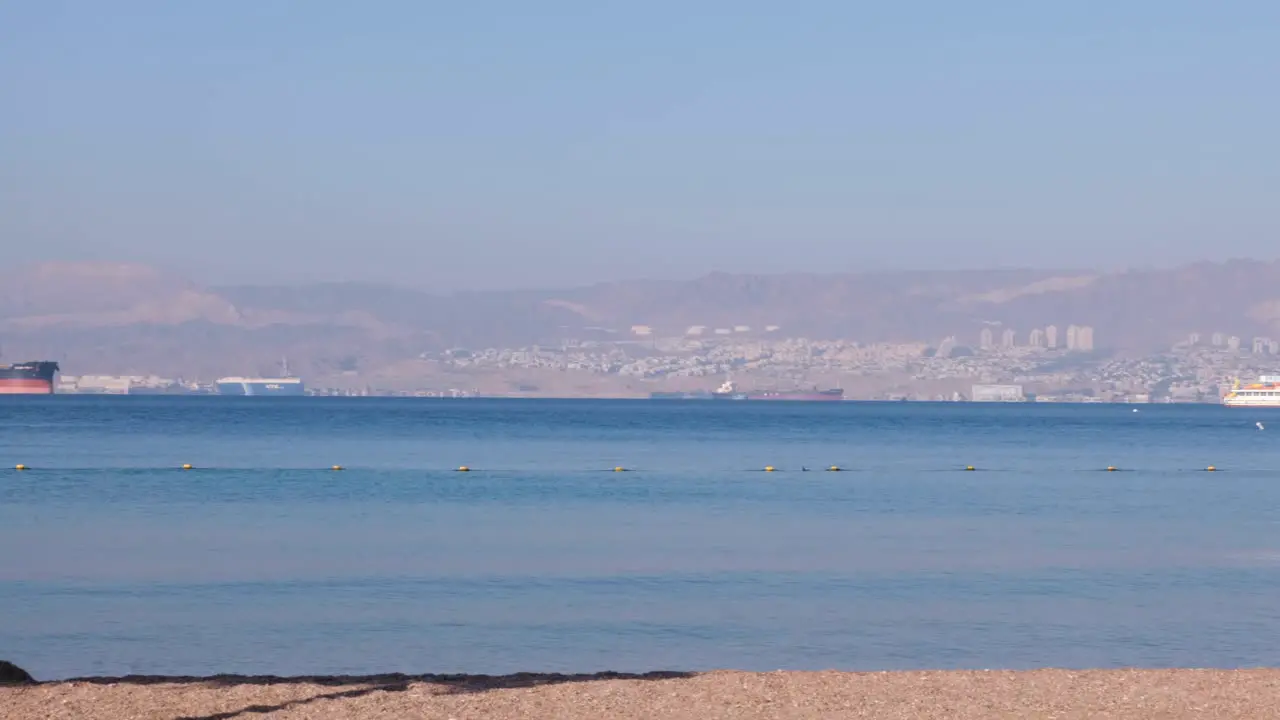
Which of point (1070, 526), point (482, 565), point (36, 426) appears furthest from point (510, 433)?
point (482, 565)

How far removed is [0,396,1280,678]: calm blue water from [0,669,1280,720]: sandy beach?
10.1 ft

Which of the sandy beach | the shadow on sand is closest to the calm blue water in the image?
the shadow on sand

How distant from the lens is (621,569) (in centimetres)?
2608

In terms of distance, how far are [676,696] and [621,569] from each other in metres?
13.2

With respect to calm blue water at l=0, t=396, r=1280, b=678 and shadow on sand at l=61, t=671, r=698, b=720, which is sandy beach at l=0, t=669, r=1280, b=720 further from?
calm blue water at l=0, t=396, r=1280, b=678

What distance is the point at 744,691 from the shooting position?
13117 mm

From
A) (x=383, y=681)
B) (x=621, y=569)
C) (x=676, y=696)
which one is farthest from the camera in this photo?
(x=621, y=569)

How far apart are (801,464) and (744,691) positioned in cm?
5513

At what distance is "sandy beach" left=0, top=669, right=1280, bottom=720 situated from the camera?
39.8 ft

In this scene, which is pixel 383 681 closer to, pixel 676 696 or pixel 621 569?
pixel 676 696

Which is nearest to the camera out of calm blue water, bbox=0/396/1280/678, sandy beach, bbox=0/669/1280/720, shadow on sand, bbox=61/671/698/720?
sandy beach, bbox=0/669/1280/720

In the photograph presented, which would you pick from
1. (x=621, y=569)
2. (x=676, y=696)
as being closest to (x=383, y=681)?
(x=676, y=696)

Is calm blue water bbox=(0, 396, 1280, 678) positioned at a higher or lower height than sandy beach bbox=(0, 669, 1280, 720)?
lower

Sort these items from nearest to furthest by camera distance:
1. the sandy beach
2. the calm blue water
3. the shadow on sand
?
1. the sandy beach
2. the shadow on sand
3. the calm blue water
